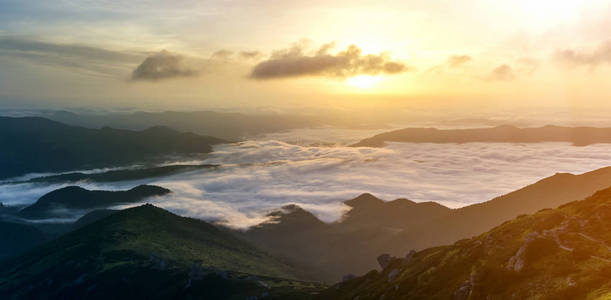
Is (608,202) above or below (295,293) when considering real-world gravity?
above

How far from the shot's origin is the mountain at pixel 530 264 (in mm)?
70312

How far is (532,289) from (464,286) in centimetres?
1404

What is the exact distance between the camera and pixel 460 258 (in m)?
104

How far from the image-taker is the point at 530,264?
81.6 m

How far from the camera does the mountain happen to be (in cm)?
7031

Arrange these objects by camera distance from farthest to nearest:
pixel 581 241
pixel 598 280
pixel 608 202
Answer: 1. pixel 608 202
2. pixel 581 241
3. pixel 598 280

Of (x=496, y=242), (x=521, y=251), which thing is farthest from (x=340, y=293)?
(x=521, y=251)

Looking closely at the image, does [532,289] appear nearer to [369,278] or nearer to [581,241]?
[581,241]

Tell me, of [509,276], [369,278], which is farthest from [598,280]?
[369,278]

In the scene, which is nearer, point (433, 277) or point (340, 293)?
point (433, 277)

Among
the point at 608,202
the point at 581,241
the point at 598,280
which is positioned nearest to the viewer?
the point at 598,280

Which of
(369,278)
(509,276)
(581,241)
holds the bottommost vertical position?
(369,278)

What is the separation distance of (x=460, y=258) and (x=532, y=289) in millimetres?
31881

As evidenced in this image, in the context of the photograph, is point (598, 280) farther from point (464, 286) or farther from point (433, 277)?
point (433, 277)
